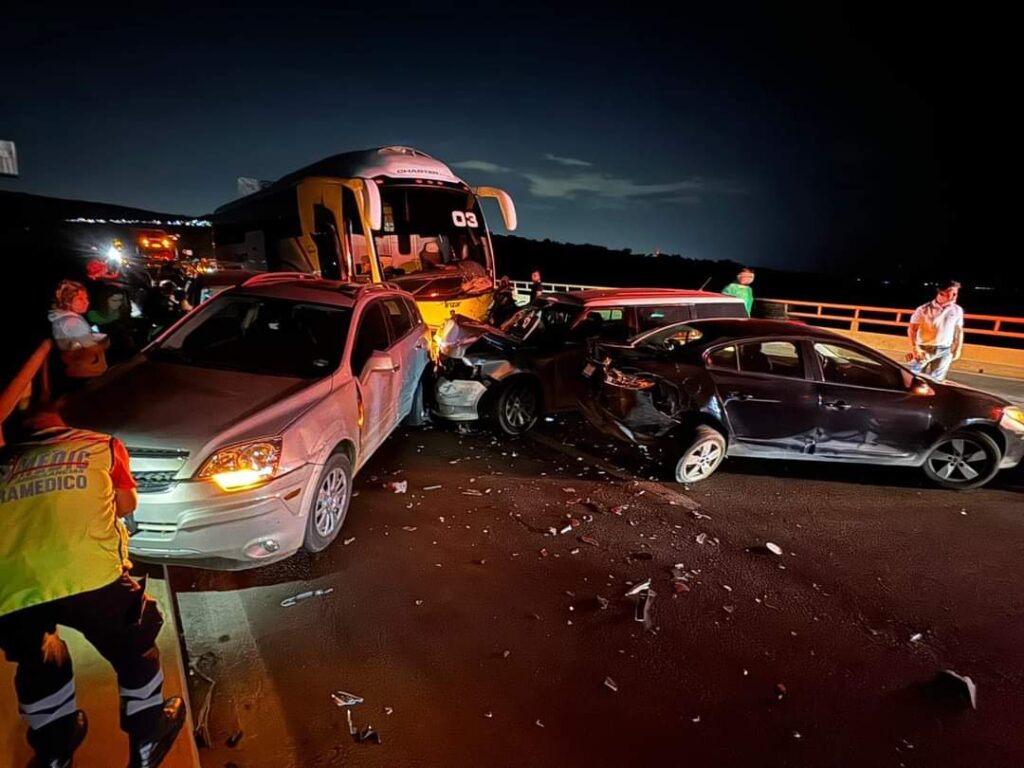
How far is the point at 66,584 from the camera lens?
1924mm

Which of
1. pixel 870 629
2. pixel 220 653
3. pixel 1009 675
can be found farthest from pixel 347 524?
pixel 1009 675

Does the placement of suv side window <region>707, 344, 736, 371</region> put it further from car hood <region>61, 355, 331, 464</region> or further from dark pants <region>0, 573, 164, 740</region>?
dark pants <region>0, 573, 164, 740</region>

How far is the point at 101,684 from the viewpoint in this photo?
2674mm

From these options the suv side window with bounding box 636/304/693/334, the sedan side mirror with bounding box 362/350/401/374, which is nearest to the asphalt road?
the sedan side mirror with bounding box 362/350/401/374

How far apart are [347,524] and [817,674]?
3.33 m

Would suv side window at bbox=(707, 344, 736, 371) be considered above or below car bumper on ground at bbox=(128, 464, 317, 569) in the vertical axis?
above

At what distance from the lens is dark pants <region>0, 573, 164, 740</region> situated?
1959 mm

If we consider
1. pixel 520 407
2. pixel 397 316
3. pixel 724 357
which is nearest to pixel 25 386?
pixel 397 316

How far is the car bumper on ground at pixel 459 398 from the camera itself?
666 centimetres

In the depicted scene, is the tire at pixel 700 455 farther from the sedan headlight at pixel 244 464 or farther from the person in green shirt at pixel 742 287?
the person in green shirt at pixel 742 287

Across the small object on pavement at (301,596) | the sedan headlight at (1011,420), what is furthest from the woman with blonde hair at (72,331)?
the sedan headlight at (1011,420)

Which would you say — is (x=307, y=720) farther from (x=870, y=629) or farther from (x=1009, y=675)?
(x=1009, y=675)

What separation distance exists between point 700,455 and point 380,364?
3.13 meters

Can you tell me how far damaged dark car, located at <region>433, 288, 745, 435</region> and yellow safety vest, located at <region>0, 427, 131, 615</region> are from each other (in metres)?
4.76
